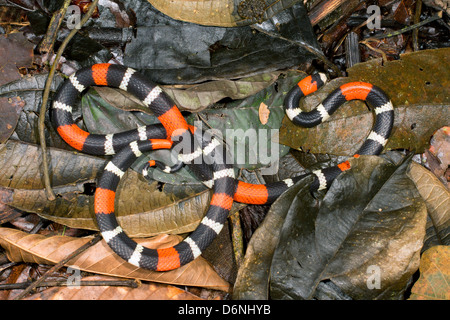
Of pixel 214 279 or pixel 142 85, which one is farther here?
pixel 142 85

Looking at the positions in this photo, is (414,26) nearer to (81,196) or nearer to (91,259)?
(81,196)

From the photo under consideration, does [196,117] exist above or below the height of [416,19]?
below

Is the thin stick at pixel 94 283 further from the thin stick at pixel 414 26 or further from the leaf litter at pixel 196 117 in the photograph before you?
the thin stick at pixel 414 26

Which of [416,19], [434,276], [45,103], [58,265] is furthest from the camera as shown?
[416,19]

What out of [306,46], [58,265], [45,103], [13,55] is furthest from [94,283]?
[306,46]

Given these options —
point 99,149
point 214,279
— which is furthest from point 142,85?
point 214,279
